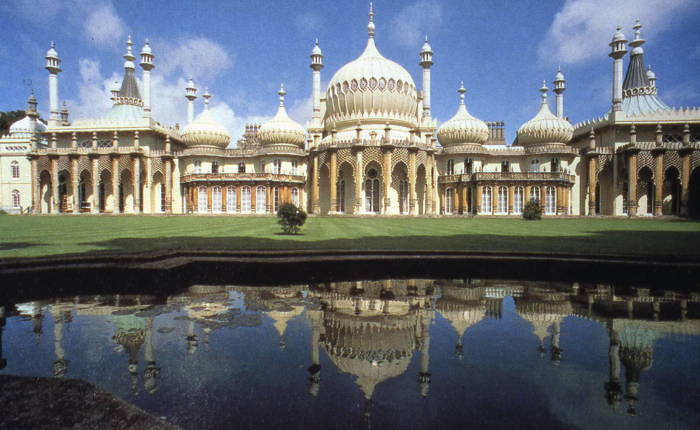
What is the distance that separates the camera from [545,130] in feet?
133

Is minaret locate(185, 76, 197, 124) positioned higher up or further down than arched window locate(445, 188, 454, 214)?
higher up

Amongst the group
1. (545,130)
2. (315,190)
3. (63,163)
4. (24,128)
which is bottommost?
(315,190)

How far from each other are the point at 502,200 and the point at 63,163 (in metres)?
44.5

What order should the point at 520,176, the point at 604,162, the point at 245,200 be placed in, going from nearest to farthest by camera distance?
1. the point at 520,176
2. the point at 604,162
3. the point at 245,200

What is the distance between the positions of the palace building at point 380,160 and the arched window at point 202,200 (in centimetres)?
30

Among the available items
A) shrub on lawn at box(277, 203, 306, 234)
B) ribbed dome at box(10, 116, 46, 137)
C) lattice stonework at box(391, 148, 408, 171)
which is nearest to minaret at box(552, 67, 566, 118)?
lattice stonework at box(391, 148, 408, 171)

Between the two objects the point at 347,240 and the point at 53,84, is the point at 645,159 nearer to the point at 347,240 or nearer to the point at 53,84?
the point at 347,240

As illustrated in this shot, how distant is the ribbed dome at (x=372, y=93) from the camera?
4050 cm

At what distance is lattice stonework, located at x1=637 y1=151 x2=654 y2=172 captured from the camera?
36.7 m

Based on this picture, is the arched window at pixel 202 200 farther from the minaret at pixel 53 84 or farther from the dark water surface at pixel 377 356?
the dark water surface at pixel 377 356

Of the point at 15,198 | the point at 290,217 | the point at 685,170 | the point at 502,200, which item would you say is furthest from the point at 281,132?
the point at 685,170

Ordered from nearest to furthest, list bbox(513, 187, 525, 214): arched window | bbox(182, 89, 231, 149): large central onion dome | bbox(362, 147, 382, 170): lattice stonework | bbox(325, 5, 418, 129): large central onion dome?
1. bbox(362, 147, 382, 170): lattice stonework
2. bbox(513, 187, 525, 214): arched window
3. bbox(325, 5, 418, 129): large central onion dome
4. bbox(182, 89, 231, 149): large central onion dome

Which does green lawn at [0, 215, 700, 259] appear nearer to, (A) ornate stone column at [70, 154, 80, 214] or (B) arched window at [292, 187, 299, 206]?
(B) arched window at [292, 187, 299, 206]

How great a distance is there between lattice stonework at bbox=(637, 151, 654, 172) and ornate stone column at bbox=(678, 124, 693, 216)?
2228 millimetres
